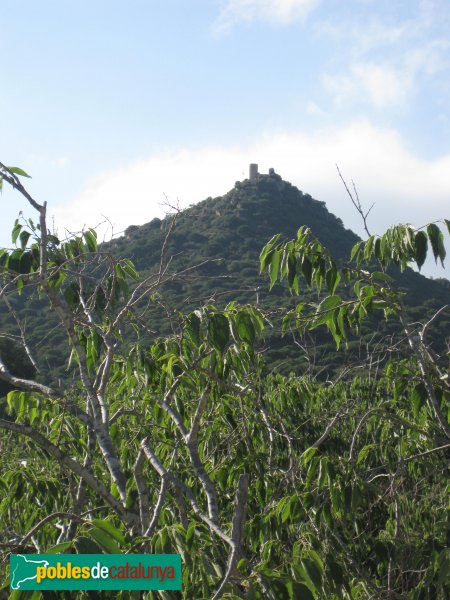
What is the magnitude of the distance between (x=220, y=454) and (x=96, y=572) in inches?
68.3

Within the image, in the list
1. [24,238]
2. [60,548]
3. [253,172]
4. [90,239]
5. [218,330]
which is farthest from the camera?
[253,172]

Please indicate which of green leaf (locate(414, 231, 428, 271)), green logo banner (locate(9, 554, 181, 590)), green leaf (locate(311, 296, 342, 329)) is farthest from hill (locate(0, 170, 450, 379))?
green logo banner (locate(9, 554, 181, 590))

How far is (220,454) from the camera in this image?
3.37 meters

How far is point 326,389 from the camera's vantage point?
168 inches

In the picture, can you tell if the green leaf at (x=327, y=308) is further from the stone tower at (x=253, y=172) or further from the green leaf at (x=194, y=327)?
the stone tower at (x=253, y=172)

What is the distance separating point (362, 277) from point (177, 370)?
0.75 m

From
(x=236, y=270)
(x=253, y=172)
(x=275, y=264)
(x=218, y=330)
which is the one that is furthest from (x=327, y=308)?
(x=253, y=172)

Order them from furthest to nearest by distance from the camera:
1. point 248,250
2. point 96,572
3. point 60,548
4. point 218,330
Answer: point 248,250, point 218,330, point 96,572, point 60,548

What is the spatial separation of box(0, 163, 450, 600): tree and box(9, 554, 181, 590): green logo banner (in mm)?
41

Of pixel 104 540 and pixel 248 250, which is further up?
pixel 248 250

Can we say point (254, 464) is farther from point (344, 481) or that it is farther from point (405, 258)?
point (405, 258)

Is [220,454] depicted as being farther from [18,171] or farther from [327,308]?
[18,171]

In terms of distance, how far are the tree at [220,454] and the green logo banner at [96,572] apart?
0.04 m

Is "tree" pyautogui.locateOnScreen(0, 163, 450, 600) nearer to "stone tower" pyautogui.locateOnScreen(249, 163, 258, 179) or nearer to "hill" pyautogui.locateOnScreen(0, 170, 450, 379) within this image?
"hill" pyautogui.locateOnScreen(0, 170, 450, 379)
